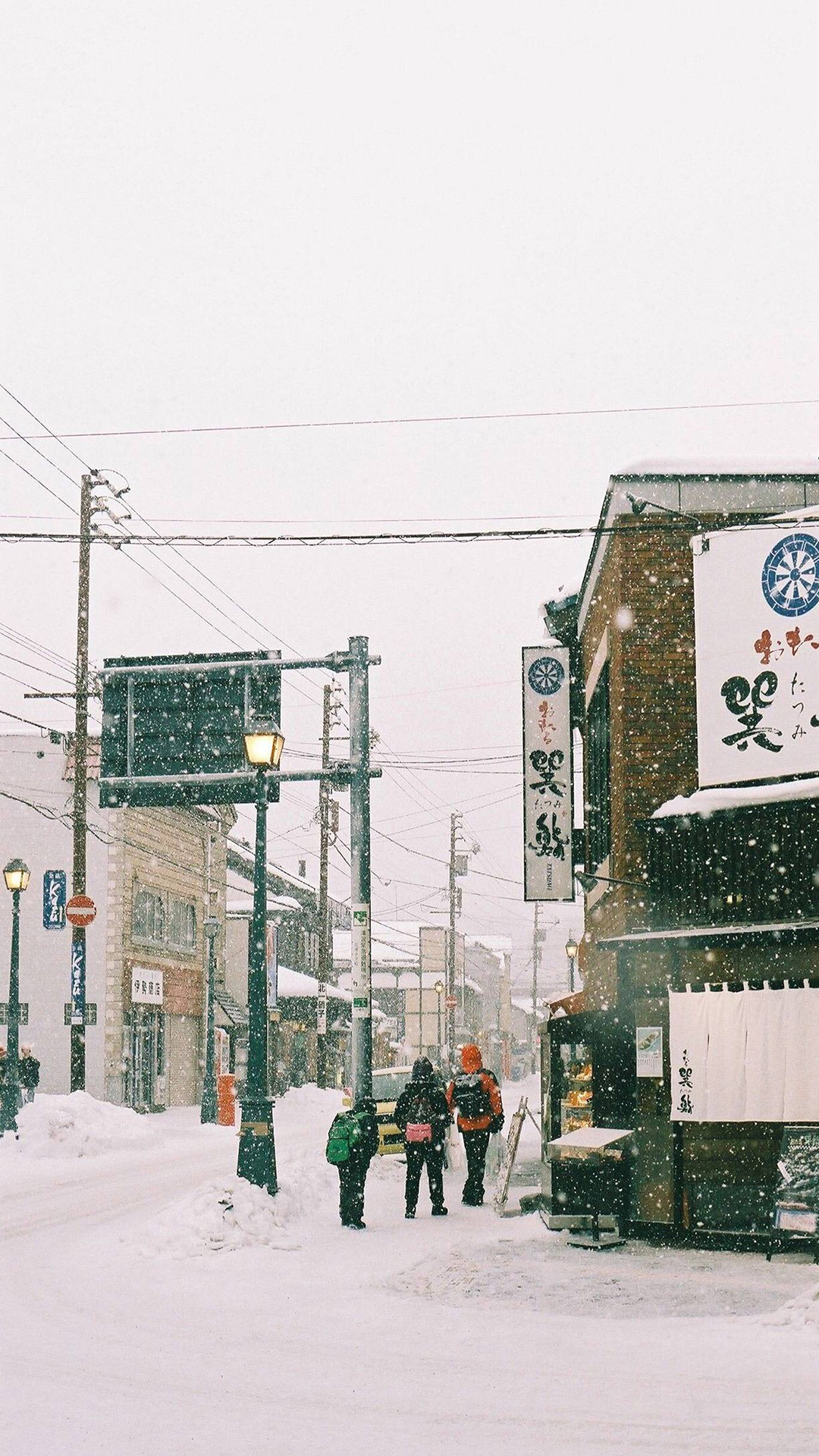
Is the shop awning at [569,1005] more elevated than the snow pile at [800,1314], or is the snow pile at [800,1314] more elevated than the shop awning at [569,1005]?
the shop awning at [569,1005]

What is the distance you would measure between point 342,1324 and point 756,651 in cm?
791


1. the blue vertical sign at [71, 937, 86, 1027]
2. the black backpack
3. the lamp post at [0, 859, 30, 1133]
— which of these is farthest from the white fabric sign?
the lamp post at [0, 859, 30, 1133]

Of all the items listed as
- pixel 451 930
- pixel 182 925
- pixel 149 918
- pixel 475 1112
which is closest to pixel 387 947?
pixel 451 930

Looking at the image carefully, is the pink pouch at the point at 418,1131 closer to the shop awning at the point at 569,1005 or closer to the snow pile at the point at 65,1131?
the shop awning at the point at 569,1005

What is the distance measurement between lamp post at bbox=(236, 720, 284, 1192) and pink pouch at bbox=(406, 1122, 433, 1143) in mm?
1537

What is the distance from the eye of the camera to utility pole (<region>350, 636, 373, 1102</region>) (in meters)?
20.0

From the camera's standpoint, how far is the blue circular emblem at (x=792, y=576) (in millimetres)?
14805

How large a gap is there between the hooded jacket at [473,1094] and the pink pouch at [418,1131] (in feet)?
3.17

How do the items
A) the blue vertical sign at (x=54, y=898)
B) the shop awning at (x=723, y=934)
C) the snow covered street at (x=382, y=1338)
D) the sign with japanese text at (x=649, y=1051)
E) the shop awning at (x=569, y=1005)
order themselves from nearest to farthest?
the snow covered street at (x=382, y=1338), the shop awning at (x=723, y=934), the sign with japanese text at (x=649, y=1051), the shop awning at (x=569, y=1005), the blue vertical sign at (x=54, y=898)

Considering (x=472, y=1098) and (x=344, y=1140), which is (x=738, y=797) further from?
(x=472, y=1098)

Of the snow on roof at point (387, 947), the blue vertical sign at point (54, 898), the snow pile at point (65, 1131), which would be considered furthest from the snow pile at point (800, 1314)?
the snow on roof at point (387, 947)

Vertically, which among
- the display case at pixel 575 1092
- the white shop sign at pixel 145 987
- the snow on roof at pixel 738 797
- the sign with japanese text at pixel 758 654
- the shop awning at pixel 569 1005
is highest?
the sign with japanese text at pixel 758 654

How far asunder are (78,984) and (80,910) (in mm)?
2565

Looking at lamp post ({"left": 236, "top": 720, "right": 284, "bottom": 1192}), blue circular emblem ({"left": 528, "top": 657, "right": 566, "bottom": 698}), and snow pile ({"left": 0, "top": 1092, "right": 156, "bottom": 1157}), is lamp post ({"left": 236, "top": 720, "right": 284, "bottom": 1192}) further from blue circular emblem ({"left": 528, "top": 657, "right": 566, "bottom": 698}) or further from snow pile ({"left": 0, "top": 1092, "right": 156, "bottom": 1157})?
snow pile ({"left": 0, "top": 1092, "right": 156, "bottom": 1157})
